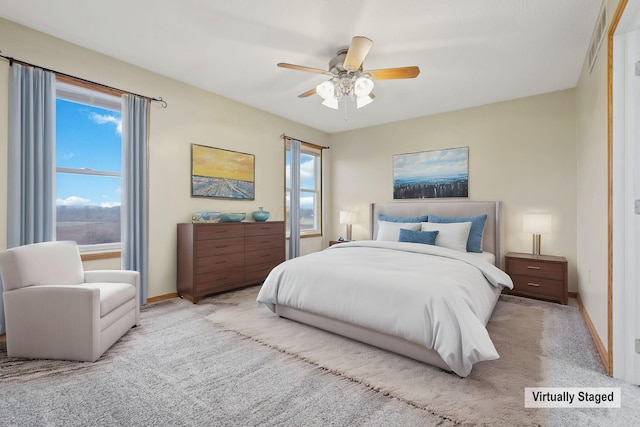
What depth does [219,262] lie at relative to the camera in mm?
3791

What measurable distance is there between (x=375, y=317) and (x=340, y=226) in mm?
3791

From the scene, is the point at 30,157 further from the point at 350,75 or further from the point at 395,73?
the point at 395,73

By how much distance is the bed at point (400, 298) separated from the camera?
1.91 metres

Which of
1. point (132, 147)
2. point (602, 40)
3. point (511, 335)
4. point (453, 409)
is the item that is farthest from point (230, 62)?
point (511, 335)

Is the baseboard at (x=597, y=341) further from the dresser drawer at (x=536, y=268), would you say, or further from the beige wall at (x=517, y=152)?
the beige wall at (x=517, y=152)

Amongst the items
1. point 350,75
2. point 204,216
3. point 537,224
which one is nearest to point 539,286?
point 537,224

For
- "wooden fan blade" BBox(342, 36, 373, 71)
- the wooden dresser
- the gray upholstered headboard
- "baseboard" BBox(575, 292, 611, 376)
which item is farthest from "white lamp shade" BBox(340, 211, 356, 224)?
"baseboard" BBox(575, 292, 611, 376)

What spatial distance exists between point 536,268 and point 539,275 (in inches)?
3.4

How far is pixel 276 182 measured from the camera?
5.07 m

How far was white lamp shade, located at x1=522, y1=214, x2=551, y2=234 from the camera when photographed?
3.65 metres

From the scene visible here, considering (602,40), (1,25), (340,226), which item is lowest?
(340,226)

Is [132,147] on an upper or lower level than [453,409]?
upper

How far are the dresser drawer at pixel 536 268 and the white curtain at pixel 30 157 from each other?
506cm

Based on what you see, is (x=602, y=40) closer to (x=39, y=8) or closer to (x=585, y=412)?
(x=585, y=412)
